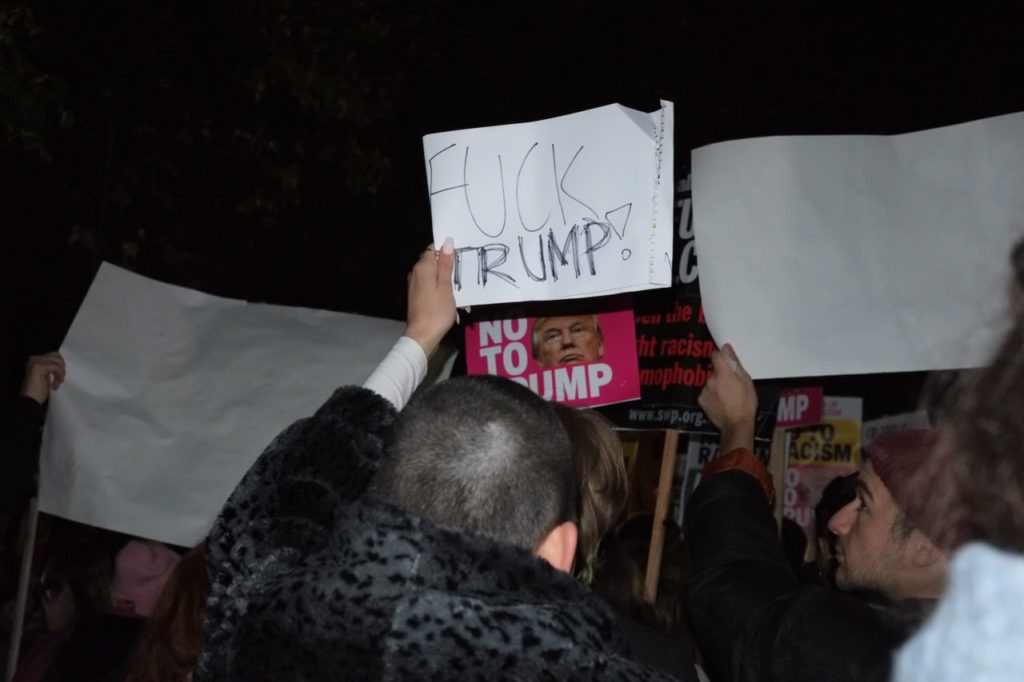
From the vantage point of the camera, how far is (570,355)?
13.4 ft

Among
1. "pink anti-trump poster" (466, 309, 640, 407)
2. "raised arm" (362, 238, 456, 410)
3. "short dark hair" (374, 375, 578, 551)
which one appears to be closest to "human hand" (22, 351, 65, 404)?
"pink anti-trump poster" (466, 309, 640, 407)

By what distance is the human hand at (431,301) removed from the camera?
2.47 meters

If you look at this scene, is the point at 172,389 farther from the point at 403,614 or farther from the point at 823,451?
the point at 823,451

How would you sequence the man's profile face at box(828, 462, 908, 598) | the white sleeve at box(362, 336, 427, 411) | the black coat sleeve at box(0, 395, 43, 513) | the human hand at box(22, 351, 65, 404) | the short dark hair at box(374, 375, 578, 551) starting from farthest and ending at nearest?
the human hand at box(22, 351, 65, 404) → the black coat sleeve at box(0, 395, 43, 513) → the man's profile face at box(828, 462, 908, 598) → the white sleeve at box(362, 336, 427, 411) → the short dark hair at box(374, 375, 578, 551)

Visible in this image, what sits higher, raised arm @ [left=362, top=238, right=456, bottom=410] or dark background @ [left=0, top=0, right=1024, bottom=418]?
dark background @ [left=0, top=0, right=1024, bottom=418]

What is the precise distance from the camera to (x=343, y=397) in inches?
77.2

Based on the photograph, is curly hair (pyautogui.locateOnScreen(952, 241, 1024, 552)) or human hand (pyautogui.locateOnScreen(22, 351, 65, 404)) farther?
human hand (pyautogui.locateOnScreen(22, 351, 65, 404))

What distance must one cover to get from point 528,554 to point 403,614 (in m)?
0.20

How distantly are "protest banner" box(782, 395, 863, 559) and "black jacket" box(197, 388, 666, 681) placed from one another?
6.55 metres

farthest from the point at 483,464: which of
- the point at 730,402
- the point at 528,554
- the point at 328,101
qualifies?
the point at 328,101

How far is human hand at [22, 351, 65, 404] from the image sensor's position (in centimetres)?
414

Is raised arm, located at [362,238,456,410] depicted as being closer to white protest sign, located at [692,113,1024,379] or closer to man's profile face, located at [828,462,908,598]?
white protest sign, located at [692,113,1024,379]

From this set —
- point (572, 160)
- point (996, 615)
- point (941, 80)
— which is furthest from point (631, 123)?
point (941, 80)

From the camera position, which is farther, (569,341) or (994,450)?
(569,341)
